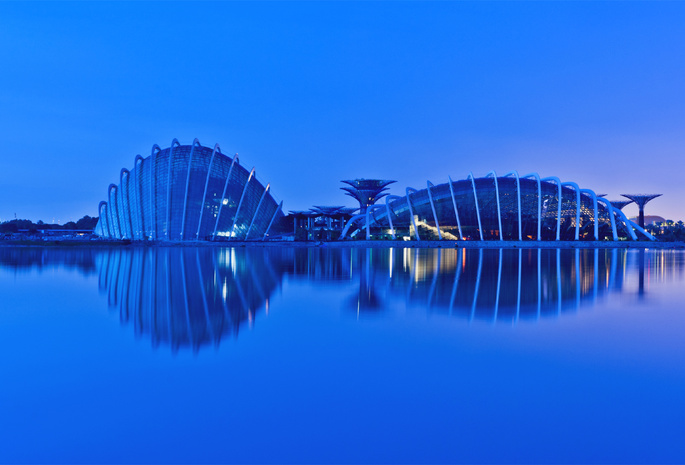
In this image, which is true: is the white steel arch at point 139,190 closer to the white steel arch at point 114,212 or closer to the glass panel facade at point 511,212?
the white steel arch at point 114,212

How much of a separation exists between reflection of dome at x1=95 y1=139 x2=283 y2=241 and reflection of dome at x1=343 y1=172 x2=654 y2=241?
77.3 ft

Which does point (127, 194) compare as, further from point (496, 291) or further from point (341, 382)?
point (341, 382)

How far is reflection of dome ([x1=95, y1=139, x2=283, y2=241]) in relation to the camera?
82.3m

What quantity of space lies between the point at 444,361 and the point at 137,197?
87002 mm

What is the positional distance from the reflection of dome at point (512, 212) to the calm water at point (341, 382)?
72.5 metres

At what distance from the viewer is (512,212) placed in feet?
277

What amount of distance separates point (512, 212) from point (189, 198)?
51.0 metres

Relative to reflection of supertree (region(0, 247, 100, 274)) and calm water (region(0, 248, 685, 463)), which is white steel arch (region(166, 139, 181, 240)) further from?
calm water (region(0, 248, 685, 463))

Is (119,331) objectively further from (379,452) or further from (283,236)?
(283,236)

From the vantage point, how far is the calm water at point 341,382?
495 cm

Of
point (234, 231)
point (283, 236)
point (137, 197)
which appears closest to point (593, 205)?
point (283, 236)

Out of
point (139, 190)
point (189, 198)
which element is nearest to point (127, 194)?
point (139, 190)

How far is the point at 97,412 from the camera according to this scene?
5738 mm

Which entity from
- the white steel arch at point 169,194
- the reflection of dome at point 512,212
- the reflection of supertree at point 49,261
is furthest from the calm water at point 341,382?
the reflection of dome at point 512,212
